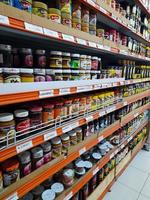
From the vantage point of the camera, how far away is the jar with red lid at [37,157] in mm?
1102

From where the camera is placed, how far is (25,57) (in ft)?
3.08

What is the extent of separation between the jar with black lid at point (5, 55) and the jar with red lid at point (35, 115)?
0.96ft

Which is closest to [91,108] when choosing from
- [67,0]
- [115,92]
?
[115,92]

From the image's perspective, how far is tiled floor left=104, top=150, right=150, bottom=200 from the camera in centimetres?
202

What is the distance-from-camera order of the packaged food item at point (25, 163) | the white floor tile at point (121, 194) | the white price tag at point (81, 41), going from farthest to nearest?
the white floor tile at point (121, 194) < the white price tag at point (81, 41) < the packaged food item at point (25, 163)

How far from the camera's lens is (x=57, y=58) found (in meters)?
1.12

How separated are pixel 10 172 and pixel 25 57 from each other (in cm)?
58

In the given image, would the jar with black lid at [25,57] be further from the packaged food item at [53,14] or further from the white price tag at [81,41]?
the white price tag at [81,41]

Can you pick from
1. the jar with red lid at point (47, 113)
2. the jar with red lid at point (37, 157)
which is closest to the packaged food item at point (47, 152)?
the jar with red lid at point (37, 157)

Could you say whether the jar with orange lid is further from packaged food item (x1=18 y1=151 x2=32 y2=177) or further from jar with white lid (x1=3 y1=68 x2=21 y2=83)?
jar with white lid (x1=3 y1=68 x2=21 y2=83)

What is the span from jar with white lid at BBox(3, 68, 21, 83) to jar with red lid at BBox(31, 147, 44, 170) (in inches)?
18.5

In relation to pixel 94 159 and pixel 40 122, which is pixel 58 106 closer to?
pixel 40 122

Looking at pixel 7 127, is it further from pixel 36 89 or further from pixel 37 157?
pixel 37 157

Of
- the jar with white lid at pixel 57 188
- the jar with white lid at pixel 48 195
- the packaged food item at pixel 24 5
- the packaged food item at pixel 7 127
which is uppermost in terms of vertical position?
the packaged food item at pixel 24 5
